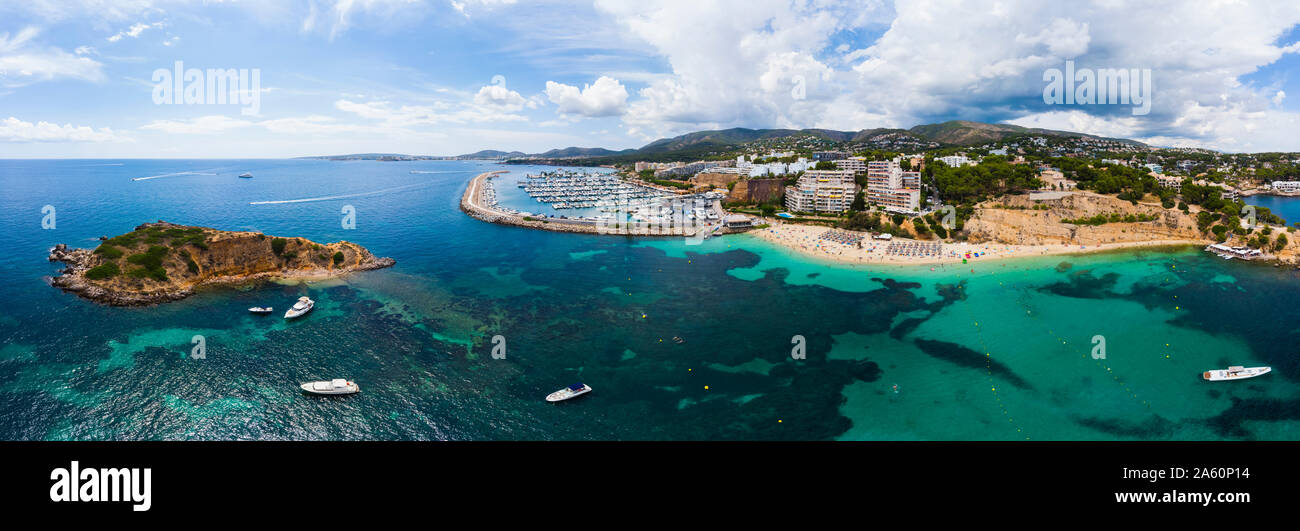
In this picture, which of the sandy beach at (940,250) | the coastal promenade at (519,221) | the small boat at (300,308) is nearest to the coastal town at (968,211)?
the sandy beach at (940,250)

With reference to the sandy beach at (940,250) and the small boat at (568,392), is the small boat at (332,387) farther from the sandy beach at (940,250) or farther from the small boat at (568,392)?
the sandy beach at (940,250)

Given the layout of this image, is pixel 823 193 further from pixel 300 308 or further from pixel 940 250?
pixel 300 308

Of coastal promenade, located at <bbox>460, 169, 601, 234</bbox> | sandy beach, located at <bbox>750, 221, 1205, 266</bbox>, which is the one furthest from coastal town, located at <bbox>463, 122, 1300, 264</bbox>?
coastal promenade, located at <bbox>460, 169, 601, 234</bbox>

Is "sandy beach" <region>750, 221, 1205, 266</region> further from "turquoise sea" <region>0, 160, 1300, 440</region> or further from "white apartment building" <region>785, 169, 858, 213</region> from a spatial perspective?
"white apartment building" <region>785, 169, 858, 213</region>

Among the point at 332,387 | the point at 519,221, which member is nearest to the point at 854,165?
the point at 519,221

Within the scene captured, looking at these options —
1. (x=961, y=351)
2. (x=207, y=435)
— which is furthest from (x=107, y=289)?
(x=961, y=351)

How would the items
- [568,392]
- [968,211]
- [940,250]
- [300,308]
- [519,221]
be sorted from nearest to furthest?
1. [568,392]
2. [300,308]
3. [940,250]
4. [968,211]
5. [519,221]

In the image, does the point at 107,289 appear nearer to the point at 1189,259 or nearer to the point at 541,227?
the point at 541,227
